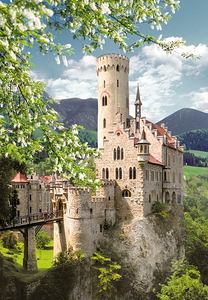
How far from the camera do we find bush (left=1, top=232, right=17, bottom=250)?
6844 centimetres

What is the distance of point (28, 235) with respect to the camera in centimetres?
5534

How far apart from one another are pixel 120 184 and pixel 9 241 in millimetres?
21953

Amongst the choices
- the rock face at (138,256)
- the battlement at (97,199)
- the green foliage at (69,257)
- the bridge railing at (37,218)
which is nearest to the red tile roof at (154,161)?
the rock face at (138,256)

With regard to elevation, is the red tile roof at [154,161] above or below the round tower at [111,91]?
below

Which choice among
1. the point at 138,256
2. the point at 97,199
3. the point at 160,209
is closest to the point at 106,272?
the point at 138,256

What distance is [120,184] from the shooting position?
63.1 meters

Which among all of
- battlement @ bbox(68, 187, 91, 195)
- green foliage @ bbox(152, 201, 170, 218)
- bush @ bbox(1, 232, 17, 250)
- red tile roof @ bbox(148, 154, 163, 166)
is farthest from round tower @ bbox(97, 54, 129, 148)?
bush @ bbox(1, 232, 17, 250)

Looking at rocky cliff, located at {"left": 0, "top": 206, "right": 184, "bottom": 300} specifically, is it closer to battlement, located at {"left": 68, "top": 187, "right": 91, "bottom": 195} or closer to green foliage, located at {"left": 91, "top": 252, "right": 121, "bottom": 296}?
green foliage, located at {"left": 91, "top": 252, "right": 121, "bottom": 296}

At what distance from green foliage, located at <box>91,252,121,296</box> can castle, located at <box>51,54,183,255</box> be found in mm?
1691

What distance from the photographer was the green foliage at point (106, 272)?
5425cm

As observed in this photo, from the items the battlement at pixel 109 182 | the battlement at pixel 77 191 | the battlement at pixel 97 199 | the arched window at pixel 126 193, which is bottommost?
the battlement at pixel 97 199

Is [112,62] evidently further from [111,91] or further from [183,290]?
[183,290]

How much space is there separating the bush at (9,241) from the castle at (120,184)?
40.7ft

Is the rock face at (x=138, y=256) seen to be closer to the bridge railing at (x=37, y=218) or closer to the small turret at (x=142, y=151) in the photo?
the bridge railing at (x=37, y=218)
